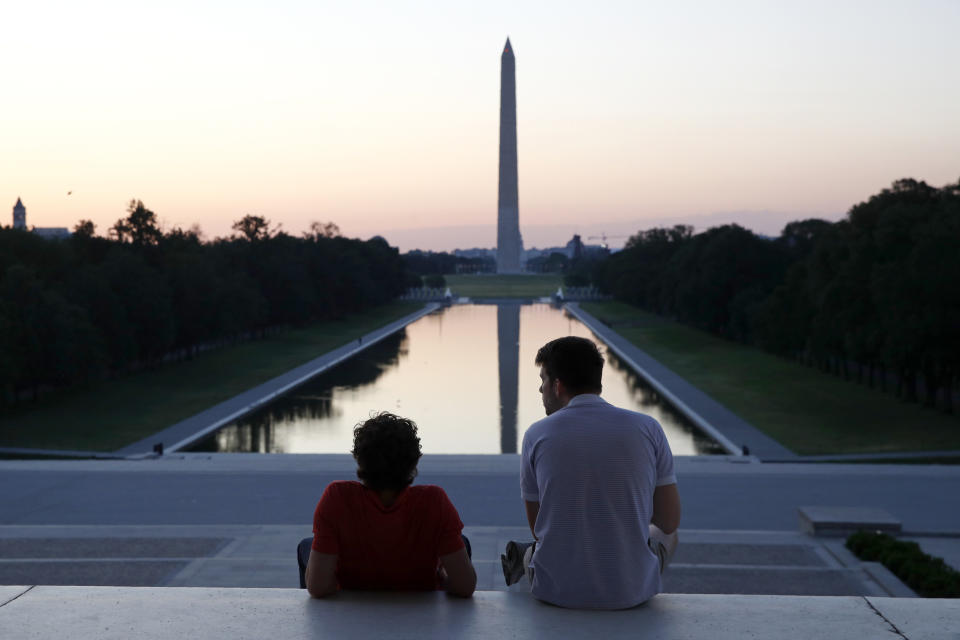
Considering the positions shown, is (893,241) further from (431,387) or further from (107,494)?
(107,494)

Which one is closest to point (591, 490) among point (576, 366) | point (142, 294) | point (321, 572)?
point (576, 366)

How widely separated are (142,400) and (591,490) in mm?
36904

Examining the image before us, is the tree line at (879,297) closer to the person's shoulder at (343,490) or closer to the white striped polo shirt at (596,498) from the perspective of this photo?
the white striped polo shirt at (596,498)

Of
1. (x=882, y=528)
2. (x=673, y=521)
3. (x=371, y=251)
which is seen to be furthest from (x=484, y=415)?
(x=371, y=251)

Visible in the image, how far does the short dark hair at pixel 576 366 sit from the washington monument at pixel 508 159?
428 ft

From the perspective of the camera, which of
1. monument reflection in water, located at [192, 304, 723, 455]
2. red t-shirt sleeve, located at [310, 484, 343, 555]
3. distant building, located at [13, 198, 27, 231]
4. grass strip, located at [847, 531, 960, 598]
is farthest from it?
distant building, located at [13, 198, 27, 231]

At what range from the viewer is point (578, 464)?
13.2 ft

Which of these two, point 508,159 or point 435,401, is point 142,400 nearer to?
point 435,401

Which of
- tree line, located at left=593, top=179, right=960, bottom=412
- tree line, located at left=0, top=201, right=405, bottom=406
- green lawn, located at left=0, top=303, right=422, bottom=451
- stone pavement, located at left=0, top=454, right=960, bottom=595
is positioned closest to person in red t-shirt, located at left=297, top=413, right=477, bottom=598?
stone pavement, located at left=0, top=454, right=960, bottom=595

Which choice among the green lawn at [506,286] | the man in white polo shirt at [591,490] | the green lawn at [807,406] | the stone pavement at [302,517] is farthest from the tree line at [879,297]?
the green lawn at [506,286]

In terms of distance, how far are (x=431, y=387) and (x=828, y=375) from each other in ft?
61.5

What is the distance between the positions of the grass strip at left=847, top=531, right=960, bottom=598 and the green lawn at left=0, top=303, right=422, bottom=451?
70.1 feet

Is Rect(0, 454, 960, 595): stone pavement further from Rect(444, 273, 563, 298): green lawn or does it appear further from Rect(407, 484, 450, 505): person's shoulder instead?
Rect(444, 273, 563, 298): green lawn

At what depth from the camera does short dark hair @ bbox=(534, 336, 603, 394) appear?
4.14 metres
